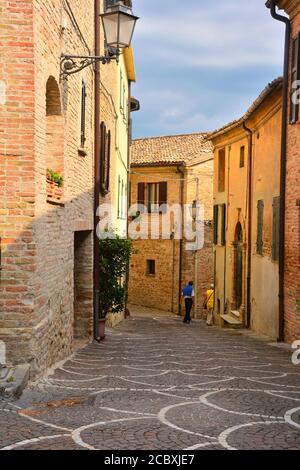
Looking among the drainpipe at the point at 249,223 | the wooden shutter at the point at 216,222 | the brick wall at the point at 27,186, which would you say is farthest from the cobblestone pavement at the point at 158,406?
the wooden shutter at the point at 216,222

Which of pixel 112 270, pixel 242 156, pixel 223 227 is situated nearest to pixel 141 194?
pixel 223 227

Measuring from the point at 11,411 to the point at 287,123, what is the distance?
10278mm

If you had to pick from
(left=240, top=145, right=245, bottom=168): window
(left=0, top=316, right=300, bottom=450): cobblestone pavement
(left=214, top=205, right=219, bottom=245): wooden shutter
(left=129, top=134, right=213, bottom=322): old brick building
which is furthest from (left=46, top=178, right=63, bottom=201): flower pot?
(left=129, top=134, right=213, bottom=322): old brick building

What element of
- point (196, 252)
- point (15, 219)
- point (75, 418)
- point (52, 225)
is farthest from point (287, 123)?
point (196, 252)

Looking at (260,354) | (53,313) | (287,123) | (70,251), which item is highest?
(287,123)

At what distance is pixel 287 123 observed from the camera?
14609mm

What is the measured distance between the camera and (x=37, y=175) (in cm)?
786

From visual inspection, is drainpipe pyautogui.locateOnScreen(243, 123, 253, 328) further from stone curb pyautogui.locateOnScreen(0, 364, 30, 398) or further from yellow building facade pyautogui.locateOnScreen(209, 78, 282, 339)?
stone curb pyautogui.locateOnScreen(0, 364, 30, 398)

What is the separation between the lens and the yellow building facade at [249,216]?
16.3m

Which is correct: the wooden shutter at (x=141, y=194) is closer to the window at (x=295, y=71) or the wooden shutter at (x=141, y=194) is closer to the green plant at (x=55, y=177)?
the window at (x=295, y=71)

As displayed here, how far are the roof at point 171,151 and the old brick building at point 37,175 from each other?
Answer: 20.9 m

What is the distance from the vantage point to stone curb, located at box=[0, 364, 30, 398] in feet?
21.9

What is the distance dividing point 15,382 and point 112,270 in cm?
808

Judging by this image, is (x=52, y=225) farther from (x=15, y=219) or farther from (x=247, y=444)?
(x=247, y=444)
